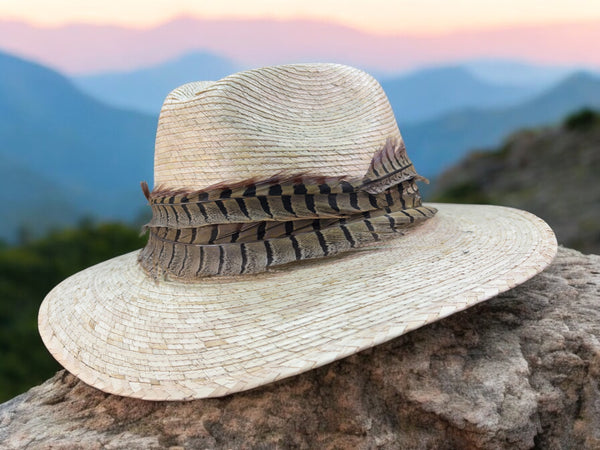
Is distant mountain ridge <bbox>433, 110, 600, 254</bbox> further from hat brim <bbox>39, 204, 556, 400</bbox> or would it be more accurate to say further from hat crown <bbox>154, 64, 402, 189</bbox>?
hat brim <bbox>39, 204, 556, 400</bbox>

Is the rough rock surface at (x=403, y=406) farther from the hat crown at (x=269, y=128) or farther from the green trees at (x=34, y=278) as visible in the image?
the green trees at (x=34, y=278)

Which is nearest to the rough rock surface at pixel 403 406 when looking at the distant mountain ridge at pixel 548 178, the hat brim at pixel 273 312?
the hat brim at pixel 273 312

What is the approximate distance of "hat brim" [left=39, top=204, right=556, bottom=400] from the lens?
196cm

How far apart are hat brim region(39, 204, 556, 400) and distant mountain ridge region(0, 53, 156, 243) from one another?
52.1 ft

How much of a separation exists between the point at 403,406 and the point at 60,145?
22242 millimetres

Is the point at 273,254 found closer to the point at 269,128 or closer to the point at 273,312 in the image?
the point at 273,312

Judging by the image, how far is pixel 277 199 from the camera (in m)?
2.42

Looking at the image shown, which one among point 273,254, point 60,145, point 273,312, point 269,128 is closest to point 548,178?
point 269,128

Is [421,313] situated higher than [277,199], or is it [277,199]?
[277,199]

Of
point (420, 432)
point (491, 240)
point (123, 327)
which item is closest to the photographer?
point (420, 432)

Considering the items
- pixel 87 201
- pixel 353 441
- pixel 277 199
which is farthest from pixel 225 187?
pixel 87 201

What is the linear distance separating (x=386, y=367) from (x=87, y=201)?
22309 mm

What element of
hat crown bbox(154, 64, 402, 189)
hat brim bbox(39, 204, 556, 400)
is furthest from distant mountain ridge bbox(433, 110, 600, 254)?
hat brim bbox(39, 204, 556, 400)

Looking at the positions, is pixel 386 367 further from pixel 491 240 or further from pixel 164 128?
pixel 164 128
